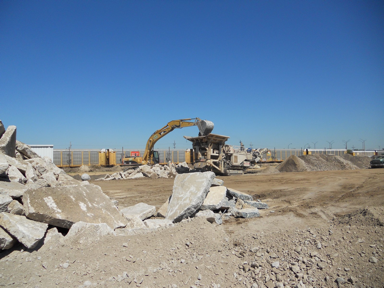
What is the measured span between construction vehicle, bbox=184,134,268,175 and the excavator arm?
0.67m

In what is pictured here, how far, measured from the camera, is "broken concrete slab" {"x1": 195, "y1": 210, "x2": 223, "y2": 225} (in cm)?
632

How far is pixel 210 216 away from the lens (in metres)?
6.48

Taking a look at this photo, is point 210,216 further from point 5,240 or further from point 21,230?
point 5,240

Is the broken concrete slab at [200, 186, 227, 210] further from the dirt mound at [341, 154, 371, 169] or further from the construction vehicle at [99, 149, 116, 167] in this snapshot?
the dirt mound at [341, 154, 371, 169]

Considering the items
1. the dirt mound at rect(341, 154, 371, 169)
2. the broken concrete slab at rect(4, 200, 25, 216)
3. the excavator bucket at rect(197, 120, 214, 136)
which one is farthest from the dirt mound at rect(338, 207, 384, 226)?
the dirt mound at rect(341, 154, 371, 169)

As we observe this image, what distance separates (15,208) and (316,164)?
27530mm

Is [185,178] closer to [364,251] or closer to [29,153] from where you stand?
[364,251]

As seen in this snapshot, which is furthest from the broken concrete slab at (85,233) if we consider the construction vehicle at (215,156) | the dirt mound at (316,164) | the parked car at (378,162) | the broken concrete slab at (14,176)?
the parked car at (378,162)

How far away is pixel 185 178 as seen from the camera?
7.47m

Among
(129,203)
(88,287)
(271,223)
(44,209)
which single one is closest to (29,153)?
(129,203)

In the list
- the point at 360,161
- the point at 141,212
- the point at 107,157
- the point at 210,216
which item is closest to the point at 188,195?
the point at 210,216

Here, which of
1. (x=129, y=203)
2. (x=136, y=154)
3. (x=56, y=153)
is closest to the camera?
(x=129, y=203)

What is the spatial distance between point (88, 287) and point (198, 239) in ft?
6.81

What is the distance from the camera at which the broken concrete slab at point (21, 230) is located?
3.84 meters
